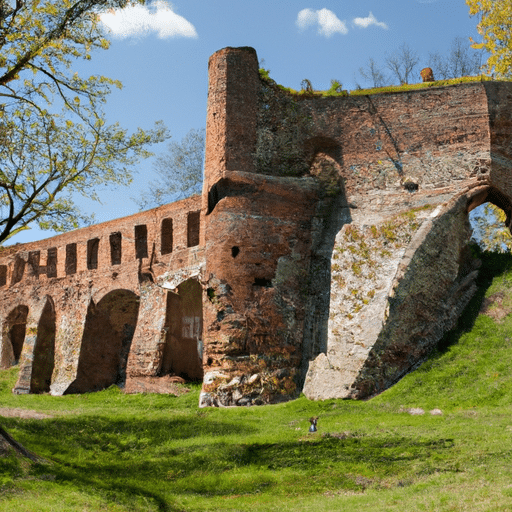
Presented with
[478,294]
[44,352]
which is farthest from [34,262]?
[478,294]

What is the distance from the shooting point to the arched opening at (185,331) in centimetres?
2139

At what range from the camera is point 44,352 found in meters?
25.1

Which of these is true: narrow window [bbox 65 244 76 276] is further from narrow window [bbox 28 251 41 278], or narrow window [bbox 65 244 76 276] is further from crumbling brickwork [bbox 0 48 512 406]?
crumbling brickwork [bbox 0 48 512 406]

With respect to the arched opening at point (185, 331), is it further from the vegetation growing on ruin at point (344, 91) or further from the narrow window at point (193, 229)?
the vegetation growing on ruin at point (344, 91)

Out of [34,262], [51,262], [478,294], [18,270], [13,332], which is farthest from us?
[13,332]

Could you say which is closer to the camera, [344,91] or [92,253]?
[344,91]

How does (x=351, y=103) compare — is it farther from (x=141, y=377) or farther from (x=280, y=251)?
(x=141, y=377)

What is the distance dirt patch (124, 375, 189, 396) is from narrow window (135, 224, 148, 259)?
442cm

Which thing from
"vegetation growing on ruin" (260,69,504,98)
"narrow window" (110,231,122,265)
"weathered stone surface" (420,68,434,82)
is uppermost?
"weathered stone surface" (420,68,434,82)

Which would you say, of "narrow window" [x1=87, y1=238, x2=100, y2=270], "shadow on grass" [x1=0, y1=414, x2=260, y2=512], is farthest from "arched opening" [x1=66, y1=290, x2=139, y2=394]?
"shadow on grass" [x1=0, y1=414, x2=260, y2=512]

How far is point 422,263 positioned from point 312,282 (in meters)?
2.64

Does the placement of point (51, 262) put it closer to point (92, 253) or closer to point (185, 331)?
point (92, 253)

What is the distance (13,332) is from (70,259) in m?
4.21

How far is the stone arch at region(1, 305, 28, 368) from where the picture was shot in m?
26.8
